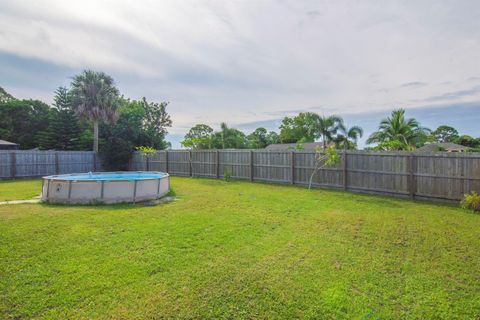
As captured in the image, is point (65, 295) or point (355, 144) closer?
point (65, 295)

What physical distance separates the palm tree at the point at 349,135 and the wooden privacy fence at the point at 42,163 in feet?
62.6

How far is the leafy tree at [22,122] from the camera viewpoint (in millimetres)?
28141

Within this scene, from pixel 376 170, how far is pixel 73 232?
389 inches

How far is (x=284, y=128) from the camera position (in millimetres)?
40875

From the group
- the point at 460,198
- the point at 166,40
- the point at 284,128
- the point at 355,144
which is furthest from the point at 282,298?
the point at 284,128

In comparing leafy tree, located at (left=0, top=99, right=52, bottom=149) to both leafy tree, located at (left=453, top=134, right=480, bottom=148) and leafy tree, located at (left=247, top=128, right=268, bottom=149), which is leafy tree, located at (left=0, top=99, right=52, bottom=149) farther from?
leafy tree, located at (left=453, top=134, right=480, bottom=148)

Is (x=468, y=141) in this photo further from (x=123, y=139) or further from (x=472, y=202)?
(x=123, y=139)

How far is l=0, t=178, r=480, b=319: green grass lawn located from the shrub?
34.9 inches

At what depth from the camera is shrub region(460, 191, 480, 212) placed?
23.2ft

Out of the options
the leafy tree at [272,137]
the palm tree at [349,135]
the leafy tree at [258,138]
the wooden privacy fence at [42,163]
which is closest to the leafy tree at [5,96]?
the wooden privacy fence at [42,163]

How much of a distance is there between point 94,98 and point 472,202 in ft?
82.7

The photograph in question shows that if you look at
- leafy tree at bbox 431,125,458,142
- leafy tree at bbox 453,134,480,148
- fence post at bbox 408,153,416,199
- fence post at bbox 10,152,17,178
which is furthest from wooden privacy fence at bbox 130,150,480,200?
leafy tree at bbox 431,125,458,142

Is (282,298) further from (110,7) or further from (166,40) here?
(166,40)

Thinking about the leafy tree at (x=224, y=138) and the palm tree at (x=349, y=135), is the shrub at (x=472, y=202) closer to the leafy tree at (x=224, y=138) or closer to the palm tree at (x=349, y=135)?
the palm tree at (x=349, y=135)
